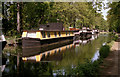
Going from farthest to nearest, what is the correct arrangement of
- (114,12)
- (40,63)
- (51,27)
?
(51,27)
(114,12)
(40,63)

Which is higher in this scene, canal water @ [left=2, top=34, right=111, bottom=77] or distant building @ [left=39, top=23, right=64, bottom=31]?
distant building @ [left=39, top=23, right=64, bottom=31]

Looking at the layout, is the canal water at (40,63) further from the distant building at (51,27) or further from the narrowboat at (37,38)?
the distant building at (51,27)

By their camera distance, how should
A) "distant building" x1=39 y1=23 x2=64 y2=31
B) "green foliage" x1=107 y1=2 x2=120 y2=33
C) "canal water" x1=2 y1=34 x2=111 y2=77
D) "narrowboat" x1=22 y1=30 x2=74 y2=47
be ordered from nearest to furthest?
"canal water" x1=2 y1=34 x2=111 y2=77 → "green foliage" x1=107 y1=2 x2=120 y2=33 → "narrowboat" x1=22 y1=30 x2=74 y2=47 → "distant building" x1=39 y1=23 x2=64 y2=31

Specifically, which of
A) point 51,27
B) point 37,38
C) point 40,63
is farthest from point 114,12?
point 51,27

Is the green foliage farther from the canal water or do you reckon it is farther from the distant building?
the distant building

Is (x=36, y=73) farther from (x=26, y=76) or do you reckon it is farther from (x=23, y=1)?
(x=23, y=1)

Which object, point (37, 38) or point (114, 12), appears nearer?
point (114, 12)

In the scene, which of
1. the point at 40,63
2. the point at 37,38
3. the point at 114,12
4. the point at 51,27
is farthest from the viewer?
the point at 51,27

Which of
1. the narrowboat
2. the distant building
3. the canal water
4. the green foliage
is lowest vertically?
the canal water

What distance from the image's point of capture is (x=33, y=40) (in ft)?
77.2

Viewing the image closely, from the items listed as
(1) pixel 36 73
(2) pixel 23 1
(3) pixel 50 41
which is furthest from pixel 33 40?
(2) pixel 23 1

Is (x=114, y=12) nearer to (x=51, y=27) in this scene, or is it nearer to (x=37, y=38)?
(x=37, y=38)

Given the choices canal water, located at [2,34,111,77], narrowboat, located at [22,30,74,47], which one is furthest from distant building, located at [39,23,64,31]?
canal water, located at [2,34,111,77]

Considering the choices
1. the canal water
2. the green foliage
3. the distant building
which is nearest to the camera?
the canal water
